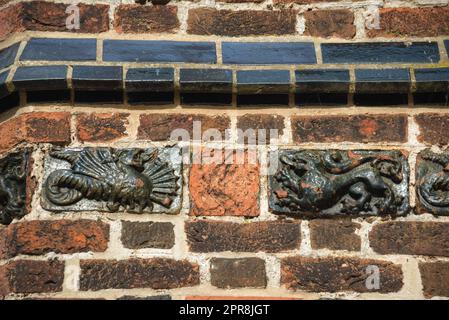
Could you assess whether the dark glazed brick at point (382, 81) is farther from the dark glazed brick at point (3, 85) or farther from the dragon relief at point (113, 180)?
the dark glazed brick at point (3, 85)

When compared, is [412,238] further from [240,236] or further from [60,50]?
[60,50]

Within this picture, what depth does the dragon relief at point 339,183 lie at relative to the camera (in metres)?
3.08

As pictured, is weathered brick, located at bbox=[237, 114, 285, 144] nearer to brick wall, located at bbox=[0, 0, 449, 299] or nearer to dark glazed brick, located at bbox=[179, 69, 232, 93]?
brick wall, located at bbox=[0, 0, 449, 299]

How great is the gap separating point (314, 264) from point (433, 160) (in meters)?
0.50

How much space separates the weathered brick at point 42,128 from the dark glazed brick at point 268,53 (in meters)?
0.54

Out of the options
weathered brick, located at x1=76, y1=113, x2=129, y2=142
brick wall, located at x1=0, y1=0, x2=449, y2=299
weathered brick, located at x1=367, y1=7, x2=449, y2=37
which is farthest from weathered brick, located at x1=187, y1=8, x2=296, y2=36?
weathered brick, located at x1=76, y1=113, x2=129, y2=142

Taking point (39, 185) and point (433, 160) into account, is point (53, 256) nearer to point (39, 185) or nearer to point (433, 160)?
point (39, 185)

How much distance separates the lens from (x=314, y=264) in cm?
303

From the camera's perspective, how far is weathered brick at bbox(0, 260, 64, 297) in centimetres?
297

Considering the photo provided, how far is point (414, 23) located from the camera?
3279mm

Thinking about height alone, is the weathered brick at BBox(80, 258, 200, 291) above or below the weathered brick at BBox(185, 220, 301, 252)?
below

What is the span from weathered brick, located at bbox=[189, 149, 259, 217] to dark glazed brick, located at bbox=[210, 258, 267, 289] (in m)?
0.15

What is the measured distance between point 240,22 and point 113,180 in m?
0.67

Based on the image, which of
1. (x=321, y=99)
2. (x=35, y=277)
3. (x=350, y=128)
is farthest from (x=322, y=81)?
(x=35, y=277)
